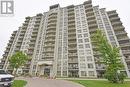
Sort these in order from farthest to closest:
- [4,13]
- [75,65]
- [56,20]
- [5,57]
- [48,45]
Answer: [5,57] < [56,20] < [48,45] < [75,65] < [4,13]

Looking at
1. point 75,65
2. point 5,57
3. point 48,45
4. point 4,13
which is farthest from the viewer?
point 5,57

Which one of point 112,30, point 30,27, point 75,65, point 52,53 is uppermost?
point 30,27

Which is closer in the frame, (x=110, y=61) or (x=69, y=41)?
(x=110, y=61)

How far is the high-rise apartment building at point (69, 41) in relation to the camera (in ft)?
297

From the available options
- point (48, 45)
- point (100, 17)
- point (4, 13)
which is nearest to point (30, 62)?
point (48, 45)

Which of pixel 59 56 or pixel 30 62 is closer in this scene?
pixel 59 56

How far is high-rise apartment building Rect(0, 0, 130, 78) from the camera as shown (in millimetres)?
90438

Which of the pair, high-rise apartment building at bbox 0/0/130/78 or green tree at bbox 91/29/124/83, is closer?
green tree at bbox 91/29/124/83

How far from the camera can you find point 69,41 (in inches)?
3994

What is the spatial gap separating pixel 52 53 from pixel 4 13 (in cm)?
6114

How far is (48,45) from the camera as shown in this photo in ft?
329

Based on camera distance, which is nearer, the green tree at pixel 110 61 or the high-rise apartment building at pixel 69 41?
the green tree at pixel 110 61

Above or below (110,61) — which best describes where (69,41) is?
above

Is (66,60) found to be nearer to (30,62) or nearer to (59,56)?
(59,56)
